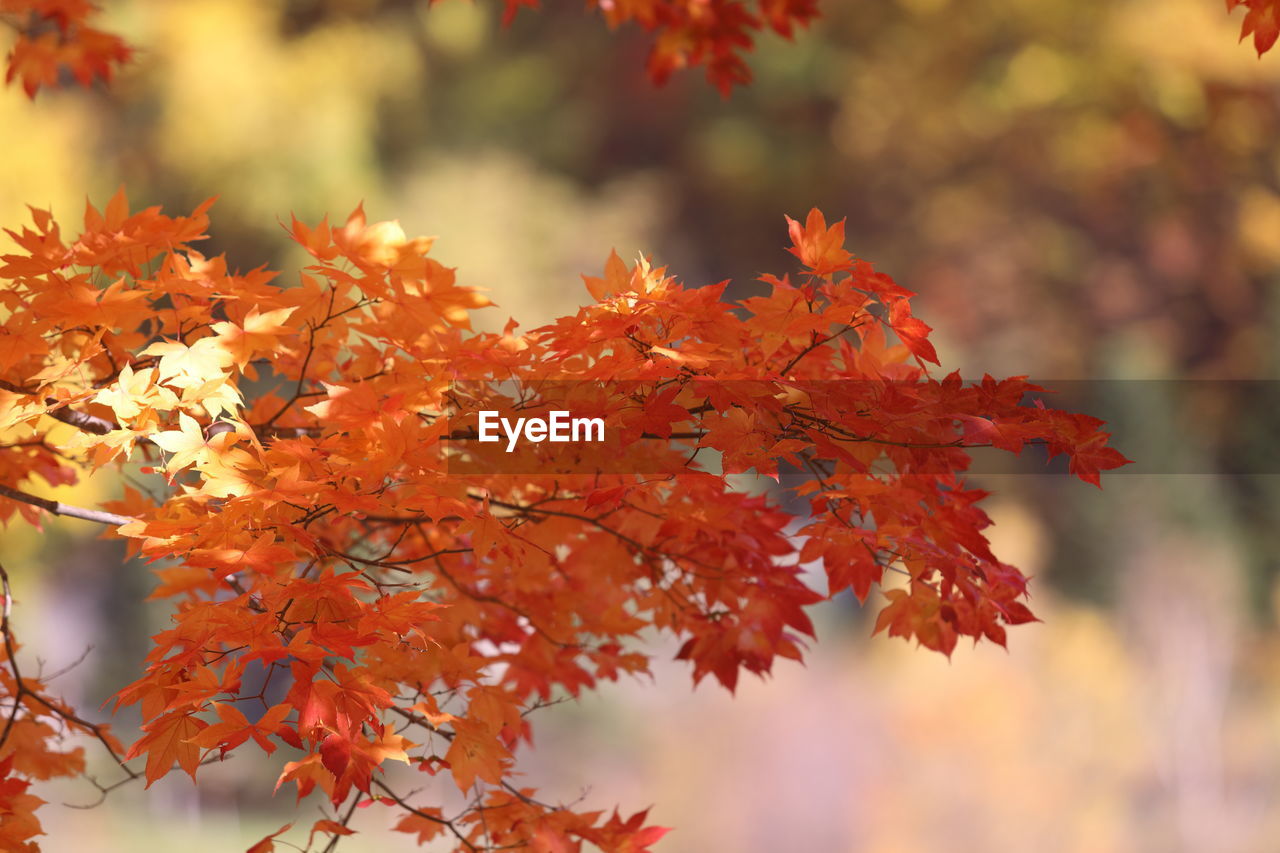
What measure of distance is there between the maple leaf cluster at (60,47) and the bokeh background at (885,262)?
351cm

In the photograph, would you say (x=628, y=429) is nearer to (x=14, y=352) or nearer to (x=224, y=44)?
(x=14, y=352)

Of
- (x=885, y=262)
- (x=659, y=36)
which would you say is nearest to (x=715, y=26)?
(x=659, y=36)

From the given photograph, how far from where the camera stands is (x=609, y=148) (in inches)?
378

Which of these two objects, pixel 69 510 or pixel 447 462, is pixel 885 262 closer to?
pixel 447 462

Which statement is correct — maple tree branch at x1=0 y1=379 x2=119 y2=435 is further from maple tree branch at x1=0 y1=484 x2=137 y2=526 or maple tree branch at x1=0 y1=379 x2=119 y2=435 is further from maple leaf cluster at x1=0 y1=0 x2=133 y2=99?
maple leaf cluster at x1=0 y1=0 x2=133 y2=99

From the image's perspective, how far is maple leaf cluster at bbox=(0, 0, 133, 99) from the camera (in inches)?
84.8

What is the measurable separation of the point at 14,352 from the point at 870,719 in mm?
5037

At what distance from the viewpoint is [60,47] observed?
2.21 metres

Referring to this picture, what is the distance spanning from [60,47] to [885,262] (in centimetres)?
713

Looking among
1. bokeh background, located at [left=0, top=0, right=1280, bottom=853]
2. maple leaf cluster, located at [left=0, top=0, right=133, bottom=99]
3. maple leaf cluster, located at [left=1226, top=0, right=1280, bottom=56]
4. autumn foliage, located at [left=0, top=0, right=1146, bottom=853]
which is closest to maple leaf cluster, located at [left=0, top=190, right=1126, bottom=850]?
autumn foliage, located at [left=0, top=0, right=1146, bottom=853]

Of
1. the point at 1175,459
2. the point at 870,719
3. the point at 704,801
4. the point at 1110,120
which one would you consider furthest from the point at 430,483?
the point at 1110,120

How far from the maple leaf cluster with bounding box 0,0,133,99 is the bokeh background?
3.51 metres

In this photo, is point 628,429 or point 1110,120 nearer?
point 628,429

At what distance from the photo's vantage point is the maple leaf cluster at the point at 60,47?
7.07 ft
